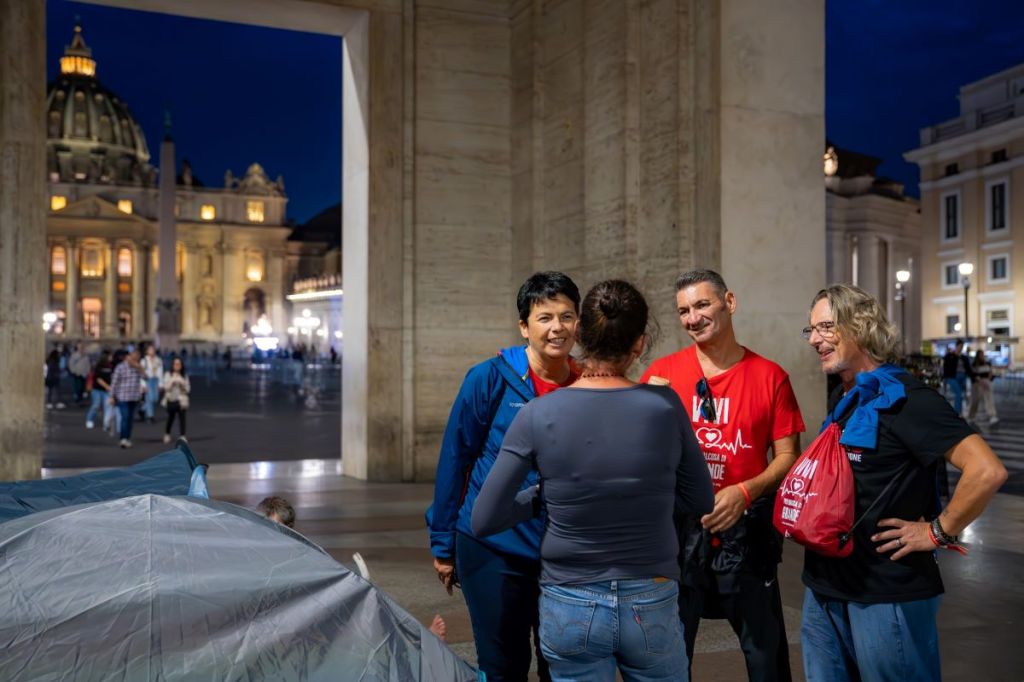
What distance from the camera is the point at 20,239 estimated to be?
10195 millimetres

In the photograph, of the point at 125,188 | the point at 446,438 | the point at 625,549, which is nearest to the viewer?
the point at 625,549

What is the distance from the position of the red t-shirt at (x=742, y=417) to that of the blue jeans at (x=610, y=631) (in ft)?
3.41

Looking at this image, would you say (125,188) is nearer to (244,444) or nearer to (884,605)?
(244,444)

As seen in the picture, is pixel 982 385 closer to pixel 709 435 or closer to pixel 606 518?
pixel 709 435

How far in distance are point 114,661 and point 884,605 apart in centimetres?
215

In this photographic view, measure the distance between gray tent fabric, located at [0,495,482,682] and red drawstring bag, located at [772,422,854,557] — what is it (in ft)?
3.64

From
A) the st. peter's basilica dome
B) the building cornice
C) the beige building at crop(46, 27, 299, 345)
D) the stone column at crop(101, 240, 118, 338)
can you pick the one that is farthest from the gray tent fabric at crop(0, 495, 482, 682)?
the st. peter's basilica dome

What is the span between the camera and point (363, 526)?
8.61 m

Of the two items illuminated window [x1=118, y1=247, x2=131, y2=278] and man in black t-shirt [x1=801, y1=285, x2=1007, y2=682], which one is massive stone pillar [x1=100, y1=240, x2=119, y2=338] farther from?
man in black t-shirt [x1=801, y1=285, x2=1007, y2=682]

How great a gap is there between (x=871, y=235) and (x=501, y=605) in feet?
237

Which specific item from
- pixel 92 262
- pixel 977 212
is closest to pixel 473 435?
pixel 977 212

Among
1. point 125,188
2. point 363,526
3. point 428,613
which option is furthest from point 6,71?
point 125,188

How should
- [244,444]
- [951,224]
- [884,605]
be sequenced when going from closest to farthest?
[884,605], [244,444], [951,224]

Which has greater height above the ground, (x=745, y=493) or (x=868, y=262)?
(x=868, y=262)
